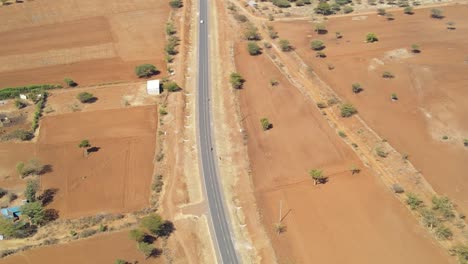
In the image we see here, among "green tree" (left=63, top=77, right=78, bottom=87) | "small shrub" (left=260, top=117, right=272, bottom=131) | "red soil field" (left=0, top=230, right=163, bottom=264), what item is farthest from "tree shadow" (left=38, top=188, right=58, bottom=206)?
"small shrub" (left=260, top=117, right=272, bottom=131)

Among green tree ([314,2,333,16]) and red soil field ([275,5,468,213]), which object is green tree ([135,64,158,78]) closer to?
red soil field ([275,5,468,213])

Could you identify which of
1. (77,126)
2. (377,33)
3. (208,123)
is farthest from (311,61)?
(77,126)

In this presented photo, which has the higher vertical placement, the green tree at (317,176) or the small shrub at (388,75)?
the small shrub at (388,75)

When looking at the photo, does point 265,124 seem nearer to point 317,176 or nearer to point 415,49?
point 317,176

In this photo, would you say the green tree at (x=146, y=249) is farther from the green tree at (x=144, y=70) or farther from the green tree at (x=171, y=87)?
the green tree at (x=144, y=70)

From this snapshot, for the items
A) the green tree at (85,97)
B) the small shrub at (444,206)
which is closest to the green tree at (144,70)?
the green tree at (85,97)

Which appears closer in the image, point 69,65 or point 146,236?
point 146,236

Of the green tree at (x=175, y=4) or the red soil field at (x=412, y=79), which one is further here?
the green tree at (x=175, y=4)

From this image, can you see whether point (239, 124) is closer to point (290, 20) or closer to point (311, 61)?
point (311, 61)
